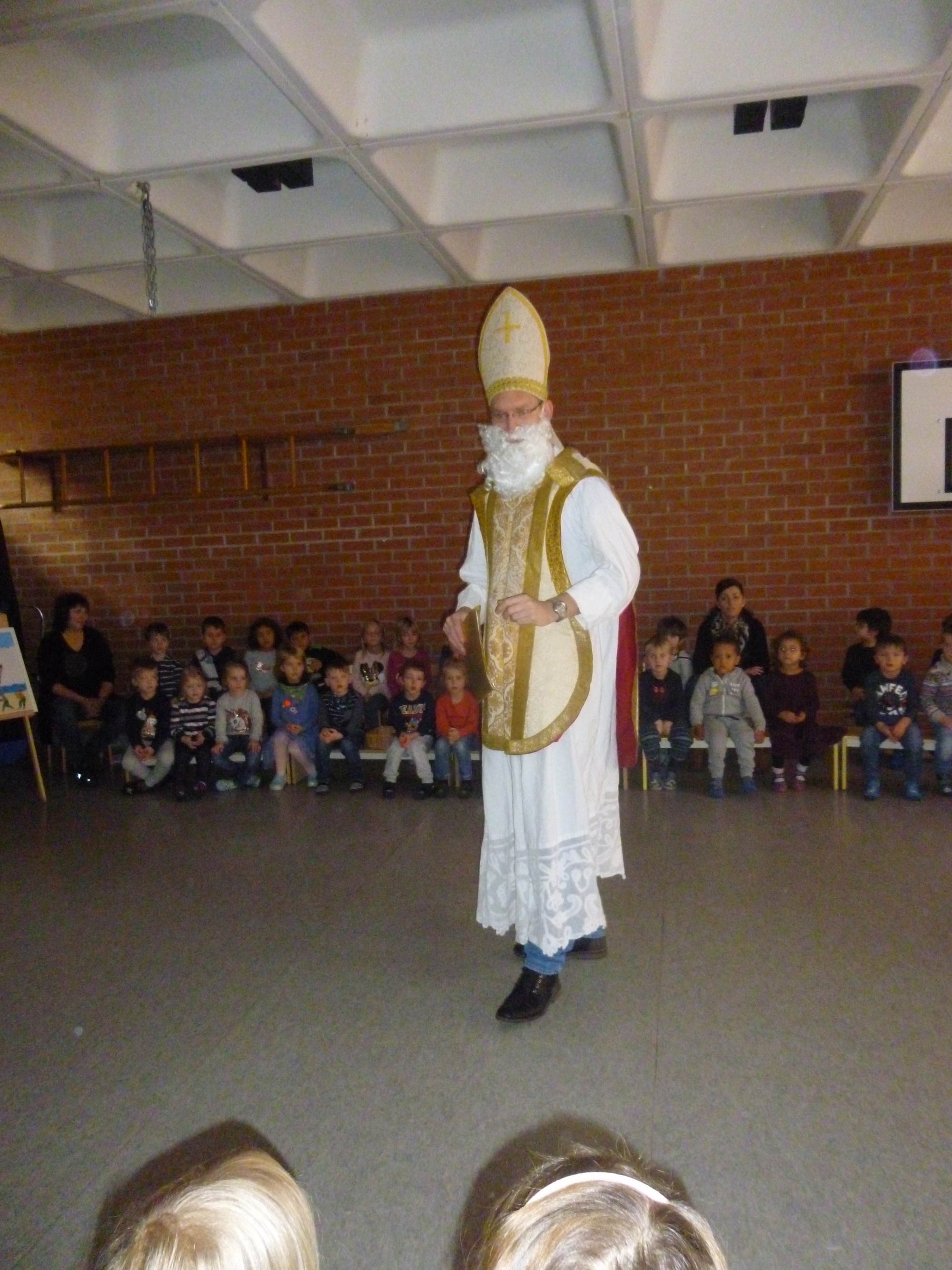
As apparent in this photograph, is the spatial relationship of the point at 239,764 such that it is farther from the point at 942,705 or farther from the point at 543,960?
the point at 942,705

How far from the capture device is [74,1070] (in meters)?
2.41

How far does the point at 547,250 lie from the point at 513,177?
0.98m

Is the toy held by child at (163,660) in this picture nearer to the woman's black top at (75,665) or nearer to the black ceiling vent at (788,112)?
the woman's black top at (75,665)

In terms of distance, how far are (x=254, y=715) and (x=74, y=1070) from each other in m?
3.13

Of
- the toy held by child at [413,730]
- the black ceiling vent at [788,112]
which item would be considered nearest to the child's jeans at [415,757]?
the toy held by child at [413,730]

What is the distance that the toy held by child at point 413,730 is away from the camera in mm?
5062

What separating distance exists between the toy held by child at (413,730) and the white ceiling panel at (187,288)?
2.53 m

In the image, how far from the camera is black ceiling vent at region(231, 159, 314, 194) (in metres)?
4.33

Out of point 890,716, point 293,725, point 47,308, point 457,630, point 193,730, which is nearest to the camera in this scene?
point 457,630

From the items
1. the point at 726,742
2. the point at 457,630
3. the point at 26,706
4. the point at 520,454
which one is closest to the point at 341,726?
the point at 26,706

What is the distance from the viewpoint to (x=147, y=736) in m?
5.48

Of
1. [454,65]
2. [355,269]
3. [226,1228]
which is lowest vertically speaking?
[226,1228]

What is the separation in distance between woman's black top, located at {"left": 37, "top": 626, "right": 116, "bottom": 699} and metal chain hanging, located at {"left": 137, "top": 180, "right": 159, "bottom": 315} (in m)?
2.51

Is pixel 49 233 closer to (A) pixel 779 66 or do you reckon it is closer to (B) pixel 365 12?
(B) pixel 365 12
